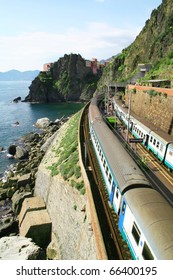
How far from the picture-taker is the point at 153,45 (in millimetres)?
77812

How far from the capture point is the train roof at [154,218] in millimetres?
8141

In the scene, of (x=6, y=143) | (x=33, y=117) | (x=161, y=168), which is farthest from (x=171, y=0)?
(x=161, y=168)

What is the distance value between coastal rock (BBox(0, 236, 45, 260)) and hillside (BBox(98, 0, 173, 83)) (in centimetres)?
4040

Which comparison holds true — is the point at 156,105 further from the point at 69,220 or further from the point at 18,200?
the point at 18,200

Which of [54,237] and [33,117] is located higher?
[33,117]

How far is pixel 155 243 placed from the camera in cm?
846

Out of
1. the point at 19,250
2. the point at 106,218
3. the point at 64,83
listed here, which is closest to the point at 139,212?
the point at 106,218

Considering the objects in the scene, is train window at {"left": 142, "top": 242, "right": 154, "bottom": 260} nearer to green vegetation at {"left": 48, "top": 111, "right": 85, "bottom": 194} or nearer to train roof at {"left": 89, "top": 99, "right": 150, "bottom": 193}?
train roof at {"left": 89, "top": 99, "right": 150, "bottom": 193}

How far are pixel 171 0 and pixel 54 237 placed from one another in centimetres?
8010

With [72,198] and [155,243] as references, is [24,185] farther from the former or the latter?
[155,243]

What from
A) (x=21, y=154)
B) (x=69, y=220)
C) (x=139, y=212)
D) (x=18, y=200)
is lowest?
(x=18, y=200)

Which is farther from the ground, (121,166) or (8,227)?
(121,166)

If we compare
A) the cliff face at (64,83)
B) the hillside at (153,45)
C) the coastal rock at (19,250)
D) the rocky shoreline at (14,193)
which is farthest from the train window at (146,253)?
the cliff face at (64,83)

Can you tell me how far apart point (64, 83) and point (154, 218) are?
12979 centimetres
